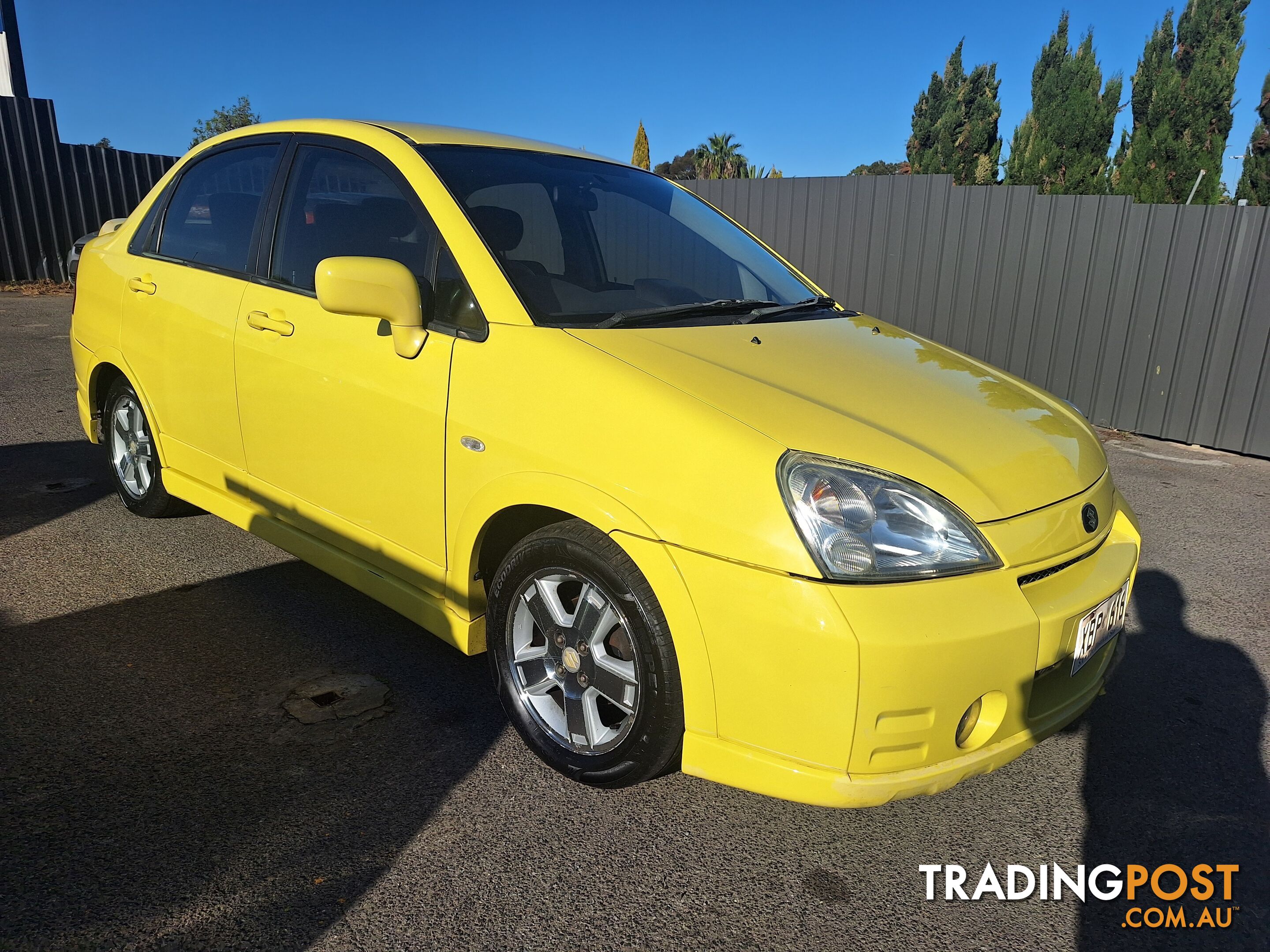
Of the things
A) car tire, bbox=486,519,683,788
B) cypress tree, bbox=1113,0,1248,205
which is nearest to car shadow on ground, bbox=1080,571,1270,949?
car tire, bbox=486,519,683,788

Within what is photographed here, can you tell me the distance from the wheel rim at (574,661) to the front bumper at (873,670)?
10.4 inches

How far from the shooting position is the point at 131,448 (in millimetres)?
4109

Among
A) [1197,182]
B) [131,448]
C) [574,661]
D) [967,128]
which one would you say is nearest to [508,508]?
[574,661]

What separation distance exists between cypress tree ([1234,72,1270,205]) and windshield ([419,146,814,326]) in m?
24.2

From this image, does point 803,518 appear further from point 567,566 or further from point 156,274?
point 156,274

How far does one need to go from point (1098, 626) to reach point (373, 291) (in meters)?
2.11

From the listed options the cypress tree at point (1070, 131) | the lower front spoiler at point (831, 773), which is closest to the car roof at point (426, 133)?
the lower front spoiler at point (831, 773)

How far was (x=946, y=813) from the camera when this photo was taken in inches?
94.7

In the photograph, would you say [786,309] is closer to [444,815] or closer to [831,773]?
[831,773]

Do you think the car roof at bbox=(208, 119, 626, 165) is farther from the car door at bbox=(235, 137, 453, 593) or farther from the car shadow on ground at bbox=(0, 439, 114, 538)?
the car shadow on ground at bbox=(0, 439, 114, 538)

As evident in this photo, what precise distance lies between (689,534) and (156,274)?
2867 mm

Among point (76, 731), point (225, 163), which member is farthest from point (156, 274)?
point (76, 731)

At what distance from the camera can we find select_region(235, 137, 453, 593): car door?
2.58m
